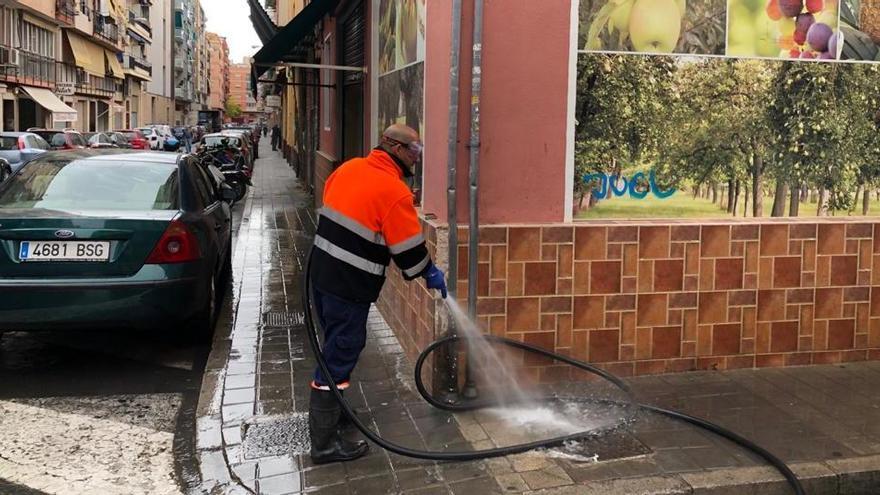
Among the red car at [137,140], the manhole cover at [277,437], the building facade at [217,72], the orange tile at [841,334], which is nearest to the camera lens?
the manhole cover at [277,437]

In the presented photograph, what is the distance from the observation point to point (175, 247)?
5680 millimetres

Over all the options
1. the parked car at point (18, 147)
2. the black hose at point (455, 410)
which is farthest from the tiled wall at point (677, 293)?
the parked car at point (18, 147)

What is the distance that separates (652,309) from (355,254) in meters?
2.32

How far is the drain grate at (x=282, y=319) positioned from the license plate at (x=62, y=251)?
179 centimetres

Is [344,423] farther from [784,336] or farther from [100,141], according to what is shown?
[100,141]

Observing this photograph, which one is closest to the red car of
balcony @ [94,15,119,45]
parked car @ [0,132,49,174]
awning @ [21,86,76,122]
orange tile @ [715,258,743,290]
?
awning @ [21,86,76,122]

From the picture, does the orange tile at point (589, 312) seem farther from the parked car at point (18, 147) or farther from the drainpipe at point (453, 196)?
the parked car at point (18, 147)

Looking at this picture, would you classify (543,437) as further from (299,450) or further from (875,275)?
(875,275)

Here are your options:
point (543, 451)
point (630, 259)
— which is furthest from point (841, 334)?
point (543, 451)

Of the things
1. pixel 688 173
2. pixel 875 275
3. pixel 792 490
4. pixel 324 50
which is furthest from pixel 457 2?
pixel 324 50

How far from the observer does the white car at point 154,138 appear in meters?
39.2

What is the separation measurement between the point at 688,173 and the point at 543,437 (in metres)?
2.16

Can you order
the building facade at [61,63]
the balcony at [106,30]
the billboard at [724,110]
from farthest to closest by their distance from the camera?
1. the balcony at [106,30]
2. the building facade at [61,63]
3. the billboard at [724,110]

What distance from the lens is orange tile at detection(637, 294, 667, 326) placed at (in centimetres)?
525
